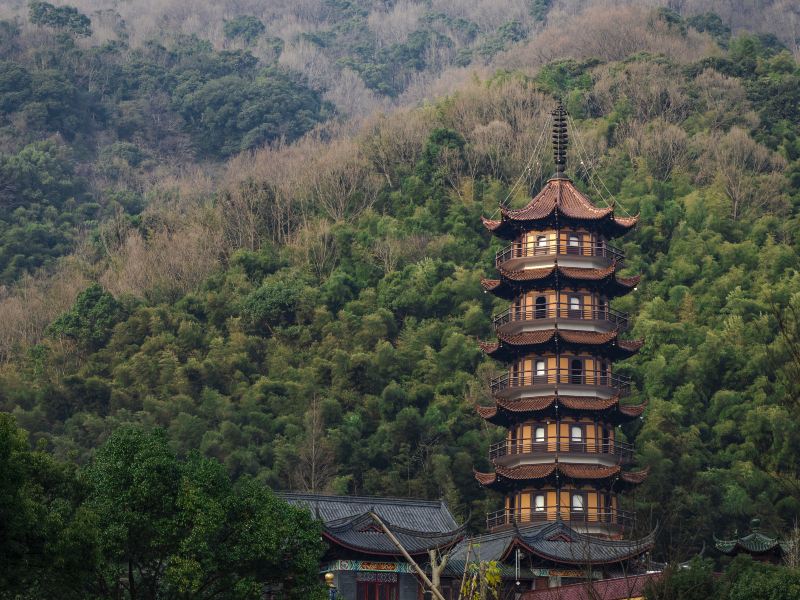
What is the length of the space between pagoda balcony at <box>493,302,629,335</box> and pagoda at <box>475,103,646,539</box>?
0.14 ft

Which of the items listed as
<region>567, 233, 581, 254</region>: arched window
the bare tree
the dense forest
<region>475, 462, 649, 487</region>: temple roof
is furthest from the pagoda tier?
the bare tree

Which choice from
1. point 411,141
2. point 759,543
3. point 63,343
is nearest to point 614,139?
point 411,141

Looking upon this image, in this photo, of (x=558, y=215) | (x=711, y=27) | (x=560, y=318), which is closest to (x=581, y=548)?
(x=560, y=318)

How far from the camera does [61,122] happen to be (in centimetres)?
10975

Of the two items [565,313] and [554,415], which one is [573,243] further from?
[554,415]

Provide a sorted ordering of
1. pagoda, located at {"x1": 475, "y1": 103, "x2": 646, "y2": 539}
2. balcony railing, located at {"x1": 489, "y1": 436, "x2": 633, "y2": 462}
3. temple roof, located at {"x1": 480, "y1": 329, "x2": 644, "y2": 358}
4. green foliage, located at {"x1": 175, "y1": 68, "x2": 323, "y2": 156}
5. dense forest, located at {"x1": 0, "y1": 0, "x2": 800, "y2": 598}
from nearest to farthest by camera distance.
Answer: pagoda, located at {"x1": 475, "y1": 103, "x2": 646, "y2": 539} → balcony railing, located at {"x1": 489, "y1": 436, "x2": 633, "y2": 462} → temple roof, located at {"x1": 480, "y1": 329, "x2": 644, "y2": 358} → dense forest, located at {"x1": 0, "y1": 0, "x2": 800, "y2": 598} → green foliage, located at {"x1": 175, "y1": 68, "x2": 323, "y2": 156}

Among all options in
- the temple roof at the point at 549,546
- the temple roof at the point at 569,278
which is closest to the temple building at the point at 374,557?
the temple roof at the point at 549,546

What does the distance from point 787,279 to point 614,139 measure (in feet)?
65.1

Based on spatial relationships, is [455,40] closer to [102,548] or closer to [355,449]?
[355,449]

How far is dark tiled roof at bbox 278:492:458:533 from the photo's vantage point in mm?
49281

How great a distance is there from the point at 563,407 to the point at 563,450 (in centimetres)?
170

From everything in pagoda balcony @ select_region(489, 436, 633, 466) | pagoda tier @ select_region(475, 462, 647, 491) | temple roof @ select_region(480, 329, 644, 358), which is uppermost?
temple roof @ select_region(480, 329, 644, 358)

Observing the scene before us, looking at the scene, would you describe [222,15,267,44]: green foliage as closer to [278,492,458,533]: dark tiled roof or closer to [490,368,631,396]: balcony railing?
[490,368,631,396]: balcony railing

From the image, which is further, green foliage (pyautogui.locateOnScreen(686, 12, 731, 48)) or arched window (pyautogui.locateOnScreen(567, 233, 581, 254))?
green foliage (pyautogui.locateOnScreen(686, 12, 731, 48))
